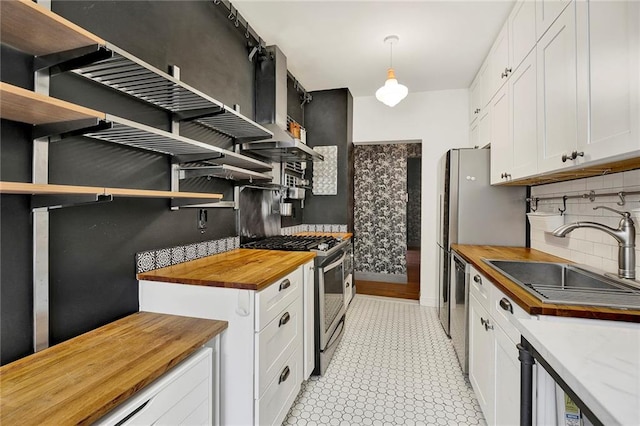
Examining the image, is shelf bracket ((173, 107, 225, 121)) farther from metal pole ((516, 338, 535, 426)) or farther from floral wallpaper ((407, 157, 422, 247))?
floral wallpaper ((407, 157, 422, 247))

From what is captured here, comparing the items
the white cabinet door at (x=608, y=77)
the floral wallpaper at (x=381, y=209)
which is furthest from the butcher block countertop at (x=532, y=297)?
the floral wallpaper at (x=381, y=209)

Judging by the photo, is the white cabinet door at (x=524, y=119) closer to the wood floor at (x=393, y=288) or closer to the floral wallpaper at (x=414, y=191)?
the wood floor at (x=393, y=288)

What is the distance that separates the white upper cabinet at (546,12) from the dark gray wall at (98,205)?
2.00 metres

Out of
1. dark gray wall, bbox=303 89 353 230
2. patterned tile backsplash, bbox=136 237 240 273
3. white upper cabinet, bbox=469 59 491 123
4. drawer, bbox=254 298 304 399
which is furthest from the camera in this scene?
dark gray wall, bbox=303 89 353 230

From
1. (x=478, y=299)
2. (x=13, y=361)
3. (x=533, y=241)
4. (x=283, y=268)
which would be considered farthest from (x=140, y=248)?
(x=533, y=241)

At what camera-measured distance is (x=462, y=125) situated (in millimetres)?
3697

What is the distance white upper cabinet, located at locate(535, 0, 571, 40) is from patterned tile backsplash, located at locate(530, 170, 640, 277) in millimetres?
870

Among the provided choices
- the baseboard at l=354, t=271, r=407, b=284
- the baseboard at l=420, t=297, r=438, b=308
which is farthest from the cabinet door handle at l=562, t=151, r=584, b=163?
the baseboard at l=354, t=271, r=407, b=284

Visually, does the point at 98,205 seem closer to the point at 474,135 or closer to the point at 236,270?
the point at 236,270

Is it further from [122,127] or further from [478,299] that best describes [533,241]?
[122,127]

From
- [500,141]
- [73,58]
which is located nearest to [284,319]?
[73,58]

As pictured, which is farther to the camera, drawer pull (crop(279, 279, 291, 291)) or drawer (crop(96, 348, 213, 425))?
drawer pull (crop(279, 279, 291, 291))

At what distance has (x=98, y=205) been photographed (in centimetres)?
126

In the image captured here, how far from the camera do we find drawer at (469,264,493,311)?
65.1 inches
